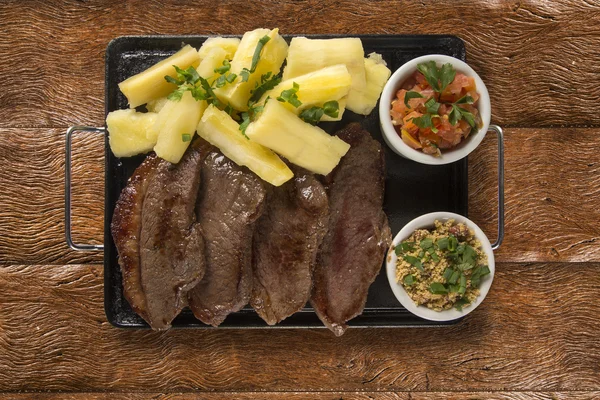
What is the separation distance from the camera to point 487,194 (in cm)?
321

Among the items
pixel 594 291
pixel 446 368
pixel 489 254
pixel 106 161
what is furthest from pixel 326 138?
pixel 594 291

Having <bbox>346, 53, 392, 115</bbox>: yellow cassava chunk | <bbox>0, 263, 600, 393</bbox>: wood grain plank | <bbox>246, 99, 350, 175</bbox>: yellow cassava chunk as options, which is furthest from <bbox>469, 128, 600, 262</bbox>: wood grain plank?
<bbox>246, 99, 350, 175</bbox>: yellow cassava chunk

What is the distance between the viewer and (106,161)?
2.96 metres

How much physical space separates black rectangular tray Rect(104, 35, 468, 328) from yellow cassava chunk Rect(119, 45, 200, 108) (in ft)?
0.76

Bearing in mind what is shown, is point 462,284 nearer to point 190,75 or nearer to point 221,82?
point 221,82

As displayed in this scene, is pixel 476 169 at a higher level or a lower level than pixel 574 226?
higher

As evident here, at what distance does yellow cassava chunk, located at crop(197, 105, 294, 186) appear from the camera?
257cm

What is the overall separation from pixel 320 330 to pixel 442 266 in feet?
2.89

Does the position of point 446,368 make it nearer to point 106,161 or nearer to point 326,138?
point 326,138

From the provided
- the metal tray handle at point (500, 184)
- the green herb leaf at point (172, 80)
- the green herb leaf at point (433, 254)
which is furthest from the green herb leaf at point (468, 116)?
the green herb leaf at point (172, 80)

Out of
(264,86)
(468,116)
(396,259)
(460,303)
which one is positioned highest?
(264,86)

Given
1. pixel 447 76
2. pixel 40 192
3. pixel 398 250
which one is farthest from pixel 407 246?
pixel 40 192

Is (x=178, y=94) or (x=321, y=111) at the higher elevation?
(x=178, y=94)

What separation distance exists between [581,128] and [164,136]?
2.40m
